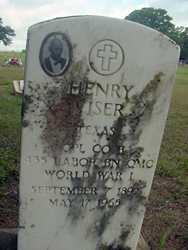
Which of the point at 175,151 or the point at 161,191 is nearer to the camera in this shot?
the point at 161,191

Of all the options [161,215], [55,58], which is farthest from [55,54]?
[161,215]

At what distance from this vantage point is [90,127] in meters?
2.09

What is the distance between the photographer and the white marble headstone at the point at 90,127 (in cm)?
194

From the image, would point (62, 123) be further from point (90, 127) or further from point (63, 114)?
point (90, 127)

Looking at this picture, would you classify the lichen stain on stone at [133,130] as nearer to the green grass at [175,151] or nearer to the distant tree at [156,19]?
the green grass at [175,151]

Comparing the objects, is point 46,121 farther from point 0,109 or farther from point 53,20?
point 0,109

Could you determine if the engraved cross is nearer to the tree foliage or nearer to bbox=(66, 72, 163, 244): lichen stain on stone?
bbox=(66, 72, 163, 244): lichen stain on stone

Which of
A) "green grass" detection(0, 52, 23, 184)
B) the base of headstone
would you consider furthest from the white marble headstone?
"green grass" detection(0, 52, 23, 184)

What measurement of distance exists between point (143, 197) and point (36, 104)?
0.91 m

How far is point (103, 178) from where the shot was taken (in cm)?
224

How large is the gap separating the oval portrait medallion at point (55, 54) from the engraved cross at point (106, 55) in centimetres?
17

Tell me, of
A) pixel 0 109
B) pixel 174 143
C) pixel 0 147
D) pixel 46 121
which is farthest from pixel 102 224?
pixel 0 109

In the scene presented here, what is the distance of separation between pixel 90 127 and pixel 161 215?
4.81 ft

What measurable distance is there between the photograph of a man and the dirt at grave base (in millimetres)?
1389
